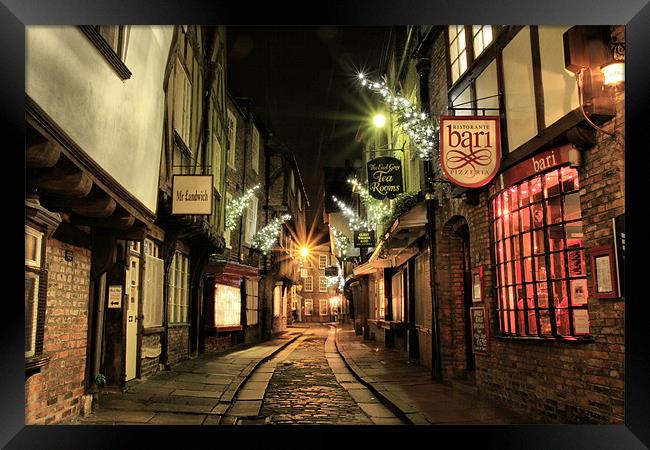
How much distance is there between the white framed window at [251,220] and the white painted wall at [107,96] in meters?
16.2

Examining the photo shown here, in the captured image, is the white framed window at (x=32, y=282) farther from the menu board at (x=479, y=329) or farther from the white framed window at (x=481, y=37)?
the white framed window at (x=481, y=37)

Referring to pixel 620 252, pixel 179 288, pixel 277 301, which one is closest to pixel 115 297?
pixel 179 288

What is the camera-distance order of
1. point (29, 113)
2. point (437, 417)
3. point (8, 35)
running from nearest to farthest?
point (29, 113)
point (8, 35)
point (437, 417)

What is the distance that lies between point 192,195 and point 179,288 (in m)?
4.48

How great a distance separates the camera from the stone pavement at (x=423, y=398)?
768cm

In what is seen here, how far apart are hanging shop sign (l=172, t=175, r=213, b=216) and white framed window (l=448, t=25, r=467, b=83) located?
542 centimetres

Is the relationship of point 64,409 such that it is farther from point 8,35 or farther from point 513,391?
point 513,391

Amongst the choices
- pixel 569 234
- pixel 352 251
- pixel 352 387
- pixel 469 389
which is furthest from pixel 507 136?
pixel 352 251

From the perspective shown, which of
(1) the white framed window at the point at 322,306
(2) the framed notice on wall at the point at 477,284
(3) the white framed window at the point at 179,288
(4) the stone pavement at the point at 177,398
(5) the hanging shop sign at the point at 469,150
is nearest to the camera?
(4) the stone pavement at the point at 177,398

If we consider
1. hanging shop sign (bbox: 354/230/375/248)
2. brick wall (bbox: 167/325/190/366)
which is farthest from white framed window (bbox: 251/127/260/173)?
brick wall (bbox: 167/325/190/366)

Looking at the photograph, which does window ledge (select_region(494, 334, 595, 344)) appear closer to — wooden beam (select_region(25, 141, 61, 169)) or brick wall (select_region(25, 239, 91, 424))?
wooden beam (select_region(25, 141, 61, 169))

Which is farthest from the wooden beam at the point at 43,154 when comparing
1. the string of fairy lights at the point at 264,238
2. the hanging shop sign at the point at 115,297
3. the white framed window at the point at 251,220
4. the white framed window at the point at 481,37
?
the string of fairy lights at the point at 264,238

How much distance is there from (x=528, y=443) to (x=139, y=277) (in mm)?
7825

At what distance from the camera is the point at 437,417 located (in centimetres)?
774
